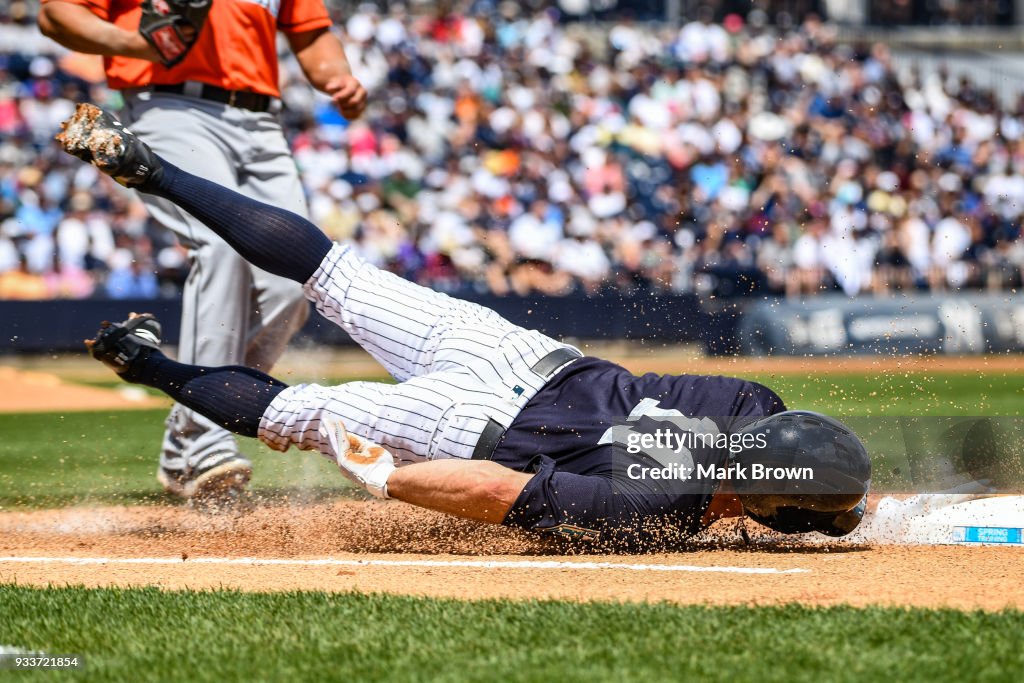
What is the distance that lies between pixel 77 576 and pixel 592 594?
1.67 metres

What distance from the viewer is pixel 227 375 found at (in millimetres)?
4695

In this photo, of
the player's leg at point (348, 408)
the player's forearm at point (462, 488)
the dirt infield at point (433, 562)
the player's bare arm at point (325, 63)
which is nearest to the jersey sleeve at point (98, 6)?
the player's bare arm at point (325, 63)

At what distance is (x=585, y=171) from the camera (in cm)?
1797

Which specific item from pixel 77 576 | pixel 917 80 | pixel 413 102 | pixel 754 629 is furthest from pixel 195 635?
pixel 917 80

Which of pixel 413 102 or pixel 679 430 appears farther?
pixel 413 102

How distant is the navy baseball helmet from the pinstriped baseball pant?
78cm

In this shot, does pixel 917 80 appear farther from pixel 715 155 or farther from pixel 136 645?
pixel 136 645

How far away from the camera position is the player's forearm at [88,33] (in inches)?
209

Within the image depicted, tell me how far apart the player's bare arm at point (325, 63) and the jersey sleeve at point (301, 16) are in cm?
5

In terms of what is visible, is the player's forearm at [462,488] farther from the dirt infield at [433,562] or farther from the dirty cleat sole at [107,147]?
the dirty cleat sole at [107,147]

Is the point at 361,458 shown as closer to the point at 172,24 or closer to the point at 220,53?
the point at 172,24

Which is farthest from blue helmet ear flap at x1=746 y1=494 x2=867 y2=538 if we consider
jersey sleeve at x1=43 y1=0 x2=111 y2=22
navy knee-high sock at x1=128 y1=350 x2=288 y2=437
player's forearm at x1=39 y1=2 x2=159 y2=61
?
jersey sleeve at x1=43 y1=0 x2=111 y2=22

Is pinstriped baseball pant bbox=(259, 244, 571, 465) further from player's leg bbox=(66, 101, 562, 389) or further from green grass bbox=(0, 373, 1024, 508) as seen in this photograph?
green grass bbox=(0, 373, 1024, 508)

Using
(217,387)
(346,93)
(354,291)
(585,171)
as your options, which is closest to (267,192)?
(346,93)
